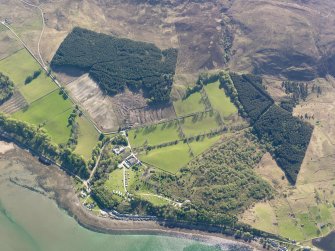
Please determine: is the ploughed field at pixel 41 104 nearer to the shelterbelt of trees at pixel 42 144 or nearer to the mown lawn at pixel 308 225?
the shelterbelt of trees at pixel 42 144

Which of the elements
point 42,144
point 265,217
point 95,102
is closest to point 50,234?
point 42,144

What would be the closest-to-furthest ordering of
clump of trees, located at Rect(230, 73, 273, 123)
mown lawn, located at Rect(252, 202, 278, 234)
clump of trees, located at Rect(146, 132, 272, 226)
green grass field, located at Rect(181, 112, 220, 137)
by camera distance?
1. mown lawn, located at Rect(252, 202, 278, 234)
2. clump of trees, located at Rect(146, 132, 272, 226)
3. green grass field, located at Rect(181, 112, 220, 137)
4. clump of trees, located at Rect(230, 73, 273, 123)

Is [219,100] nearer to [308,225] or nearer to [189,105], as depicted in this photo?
[189,105]

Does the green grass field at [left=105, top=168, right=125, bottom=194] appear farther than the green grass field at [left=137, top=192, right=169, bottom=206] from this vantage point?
Yes

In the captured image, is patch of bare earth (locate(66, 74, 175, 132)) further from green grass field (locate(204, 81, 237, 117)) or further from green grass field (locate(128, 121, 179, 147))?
green grass field (locate(204, 81, 237, 117))

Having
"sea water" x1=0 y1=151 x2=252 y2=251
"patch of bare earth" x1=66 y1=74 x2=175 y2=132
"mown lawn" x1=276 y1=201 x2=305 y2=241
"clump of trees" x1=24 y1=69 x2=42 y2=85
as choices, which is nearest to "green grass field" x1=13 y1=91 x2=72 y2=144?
"patch of bare earth" x1=66 y1=74 x2=175 y2=132

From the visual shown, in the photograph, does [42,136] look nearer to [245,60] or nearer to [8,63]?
[8,63]
